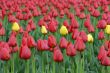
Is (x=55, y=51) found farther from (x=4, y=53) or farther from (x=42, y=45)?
(x=4, y=53)

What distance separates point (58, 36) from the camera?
20.6 feet

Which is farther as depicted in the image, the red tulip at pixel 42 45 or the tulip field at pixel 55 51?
the red tulip at pixel 42 45

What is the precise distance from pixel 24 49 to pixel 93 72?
1.46 meters

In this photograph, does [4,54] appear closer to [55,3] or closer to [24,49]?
[24,49]

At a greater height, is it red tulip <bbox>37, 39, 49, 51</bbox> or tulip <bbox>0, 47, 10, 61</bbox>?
red tulip <bbox>37, 39, 49, 51</bbox>

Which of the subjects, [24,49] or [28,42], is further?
[28,42]

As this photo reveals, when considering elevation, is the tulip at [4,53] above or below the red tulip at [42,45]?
below

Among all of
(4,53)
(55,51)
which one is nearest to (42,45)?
(55,51)

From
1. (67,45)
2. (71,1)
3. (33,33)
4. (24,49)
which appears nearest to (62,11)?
(33,33)

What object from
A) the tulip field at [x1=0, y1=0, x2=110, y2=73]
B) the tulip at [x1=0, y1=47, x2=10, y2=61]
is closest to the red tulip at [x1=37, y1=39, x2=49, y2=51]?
the tulip field at [x1=0, y1=0, x2=110, y2=73]

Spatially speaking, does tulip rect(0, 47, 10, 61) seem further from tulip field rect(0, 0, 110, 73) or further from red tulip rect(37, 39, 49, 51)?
red tulip rect(37, 39, 49, 51)

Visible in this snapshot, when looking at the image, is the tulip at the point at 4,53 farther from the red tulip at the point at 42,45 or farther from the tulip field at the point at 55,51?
the red tulip at the point at 42,45

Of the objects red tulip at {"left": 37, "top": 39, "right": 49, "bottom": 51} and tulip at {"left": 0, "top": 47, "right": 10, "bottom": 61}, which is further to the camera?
red tulip at {"left": 37, "top": 39, "right": 49, "bottom": 51}

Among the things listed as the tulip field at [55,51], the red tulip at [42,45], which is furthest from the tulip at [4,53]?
the red tulip at [42,45]
